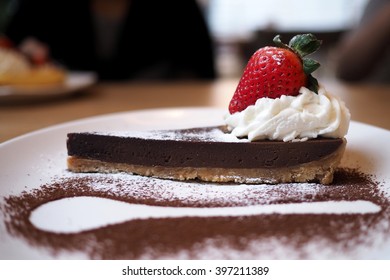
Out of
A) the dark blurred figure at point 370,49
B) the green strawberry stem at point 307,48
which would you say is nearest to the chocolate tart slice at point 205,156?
the green strawberry stem at point 307,48

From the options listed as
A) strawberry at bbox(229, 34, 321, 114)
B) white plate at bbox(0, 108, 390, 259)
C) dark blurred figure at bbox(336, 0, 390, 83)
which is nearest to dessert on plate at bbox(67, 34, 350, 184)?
strawberry at bbox(229, 34, 321, 114)

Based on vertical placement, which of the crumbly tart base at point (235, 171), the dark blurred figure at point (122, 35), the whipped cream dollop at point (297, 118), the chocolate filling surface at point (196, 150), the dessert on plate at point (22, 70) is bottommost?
the crumbly tart base at point (235, 171)

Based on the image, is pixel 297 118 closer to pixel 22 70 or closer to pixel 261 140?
pixel 261 140

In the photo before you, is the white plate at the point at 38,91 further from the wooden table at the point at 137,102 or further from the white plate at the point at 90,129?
the white plate at the point at 90,129

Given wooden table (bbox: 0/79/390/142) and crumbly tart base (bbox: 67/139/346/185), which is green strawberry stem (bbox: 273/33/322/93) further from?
wooden table (bbox: 0/79/390/142)
